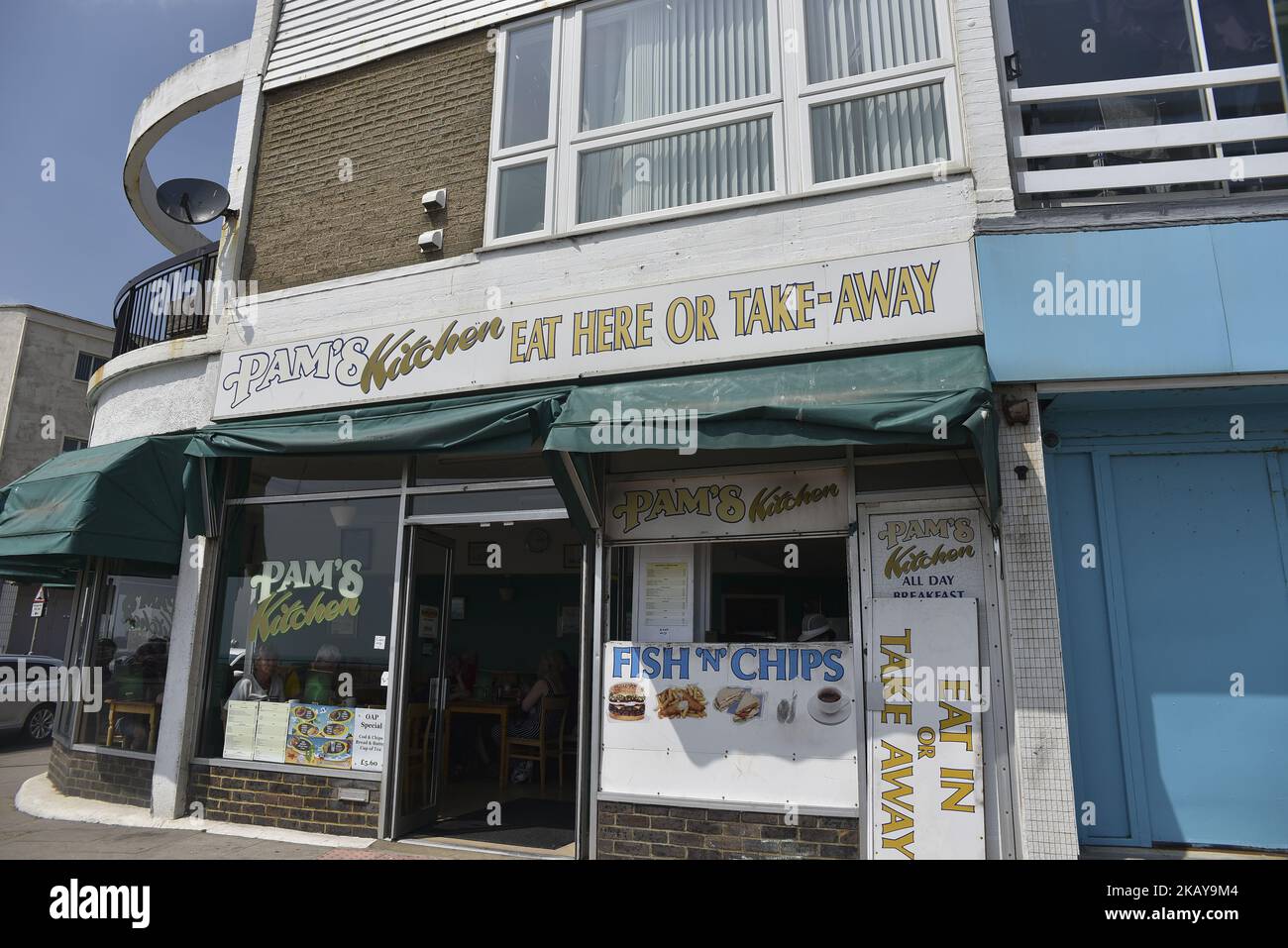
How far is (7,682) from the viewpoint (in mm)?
12602

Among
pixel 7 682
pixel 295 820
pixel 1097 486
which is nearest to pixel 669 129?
pixel 1097 486

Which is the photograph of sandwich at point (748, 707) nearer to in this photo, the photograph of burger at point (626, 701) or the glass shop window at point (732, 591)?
the glass shop window at point (732, 591)

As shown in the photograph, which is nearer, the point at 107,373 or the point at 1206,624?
the point at 1206,624

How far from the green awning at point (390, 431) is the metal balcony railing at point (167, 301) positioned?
172 centimetres

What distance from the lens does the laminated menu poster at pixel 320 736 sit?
680 centimetres

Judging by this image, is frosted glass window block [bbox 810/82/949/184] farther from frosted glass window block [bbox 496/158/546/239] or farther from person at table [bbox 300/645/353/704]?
person at table [bbox 300/645/353/704]

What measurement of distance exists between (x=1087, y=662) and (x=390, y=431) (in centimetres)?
521

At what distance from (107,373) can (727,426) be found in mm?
7248

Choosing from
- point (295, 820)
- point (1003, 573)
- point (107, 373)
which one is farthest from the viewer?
point (107, 373)

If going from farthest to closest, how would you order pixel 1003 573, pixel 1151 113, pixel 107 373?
pixel 107 373, pixel 1151 113, pixel 1003 573

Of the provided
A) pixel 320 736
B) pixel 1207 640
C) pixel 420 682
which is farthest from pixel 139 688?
pixel 1207 640

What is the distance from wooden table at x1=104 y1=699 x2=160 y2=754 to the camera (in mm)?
7629

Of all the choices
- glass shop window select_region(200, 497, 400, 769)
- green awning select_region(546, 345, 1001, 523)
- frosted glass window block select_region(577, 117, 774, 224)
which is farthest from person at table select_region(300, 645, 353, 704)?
frosted glass window block select_region(577, 117, 774, 224)

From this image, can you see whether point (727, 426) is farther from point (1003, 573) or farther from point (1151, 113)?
point (1151, 113)
